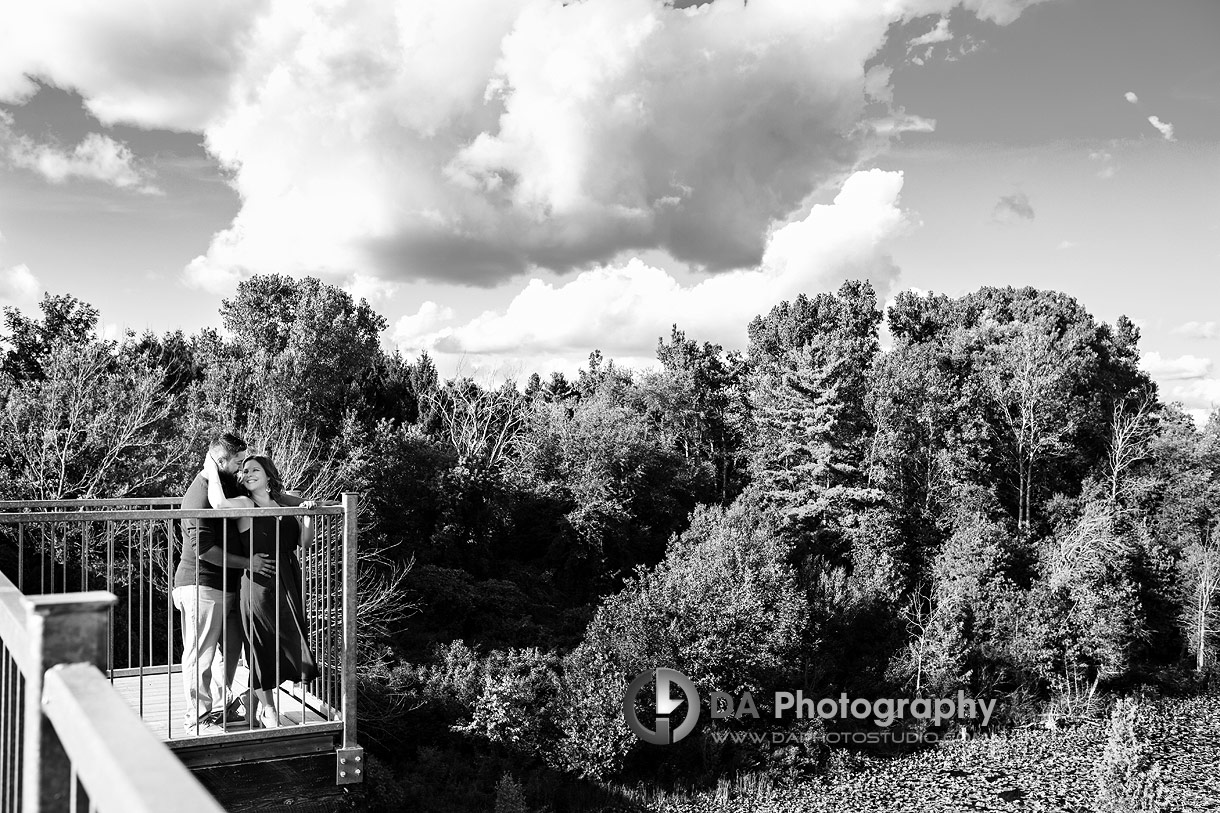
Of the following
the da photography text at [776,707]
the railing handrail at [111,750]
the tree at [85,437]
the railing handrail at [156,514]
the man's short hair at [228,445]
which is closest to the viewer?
the railing handrail at [111,750]

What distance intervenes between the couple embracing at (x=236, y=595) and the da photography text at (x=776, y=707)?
650 inches

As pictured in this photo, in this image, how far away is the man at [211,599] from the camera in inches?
179

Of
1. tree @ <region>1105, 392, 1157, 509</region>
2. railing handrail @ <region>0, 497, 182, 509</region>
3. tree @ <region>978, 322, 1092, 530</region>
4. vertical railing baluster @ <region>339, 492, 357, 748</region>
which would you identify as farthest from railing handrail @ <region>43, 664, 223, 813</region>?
tree @ <region>1105, 392, 1157, 509</region>

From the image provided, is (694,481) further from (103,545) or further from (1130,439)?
(103,545)

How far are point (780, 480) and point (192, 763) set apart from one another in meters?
29.4

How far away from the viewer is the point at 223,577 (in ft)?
14.7

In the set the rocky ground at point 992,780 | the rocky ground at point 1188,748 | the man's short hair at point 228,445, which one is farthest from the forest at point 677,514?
the man's short hair at point 228,445

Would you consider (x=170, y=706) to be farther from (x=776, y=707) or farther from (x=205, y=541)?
(x=776, y=707)

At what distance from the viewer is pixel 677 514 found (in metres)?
34.3

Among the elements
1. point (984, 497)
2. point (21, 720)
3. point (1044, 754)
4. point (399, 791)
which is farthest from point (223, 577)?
point (984, 497)

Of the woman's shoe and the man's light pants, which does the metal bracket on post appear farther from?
the man's light pants

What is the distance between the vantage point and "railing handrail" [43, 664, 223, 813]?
0.90 meters

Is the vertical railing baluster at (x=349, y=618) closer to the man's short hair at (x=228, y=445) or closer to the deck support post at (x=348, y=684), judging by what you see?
the deck support post at (x=348, y=684)

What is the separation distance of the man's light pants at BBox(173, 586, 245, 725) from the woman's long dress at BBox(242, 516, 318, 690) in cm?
8
